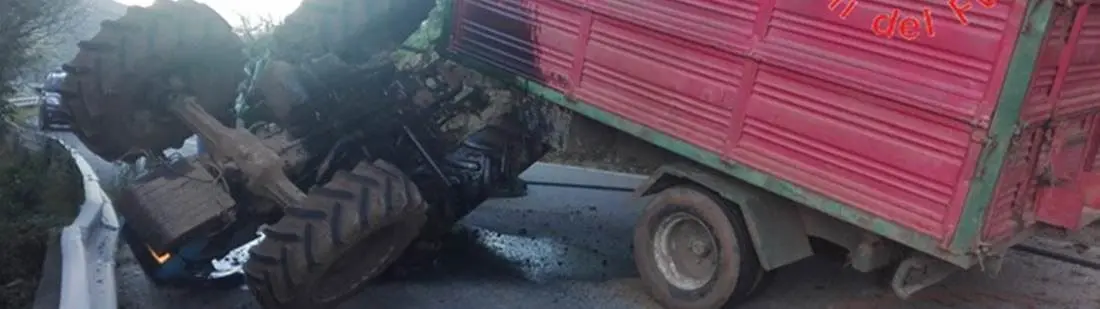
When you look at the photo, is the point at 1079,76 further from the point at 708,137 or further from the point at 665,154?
the point at 665,154

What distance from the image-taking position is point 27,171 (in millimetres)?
7531

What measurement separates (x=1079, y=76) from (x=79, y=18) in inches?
378

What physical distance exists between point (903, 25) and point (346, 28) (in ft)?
12.9

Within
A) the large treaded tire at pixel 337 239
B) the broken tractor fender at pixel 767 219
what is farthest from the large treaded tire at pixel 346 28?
the broken tractor fender at pixel 767 219

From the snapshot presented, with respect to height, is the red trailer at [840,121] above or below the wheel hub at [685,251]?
above

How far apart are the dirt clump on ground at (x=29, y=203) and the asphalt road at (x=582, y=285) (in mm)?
540

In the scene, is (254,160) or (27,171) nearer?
(254,160)

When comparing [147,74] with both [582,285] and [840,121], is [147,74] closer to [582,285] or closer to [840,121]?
[582,285]

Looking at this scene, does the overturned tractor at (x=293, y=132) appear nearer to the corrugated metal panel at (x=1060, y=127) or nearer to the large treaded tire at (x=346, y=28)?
the large treaded tire at (x=346, y=28)

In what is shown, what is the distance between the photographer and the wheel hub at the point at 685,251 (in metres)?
5.88

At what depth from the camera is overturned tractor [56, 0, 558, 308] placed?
5977 millimetres

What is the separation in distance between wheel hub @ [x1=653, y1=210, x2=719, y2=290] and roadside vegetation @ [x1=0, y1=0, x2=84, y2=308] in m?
3.80

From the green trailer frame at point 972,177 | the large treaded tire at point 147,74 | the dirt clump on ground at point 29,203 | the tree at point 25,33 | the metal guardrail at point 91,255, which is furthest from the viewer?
the tree at point 25,33

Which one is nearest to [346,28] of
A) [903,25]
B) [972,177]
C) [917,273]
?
[903,25]
